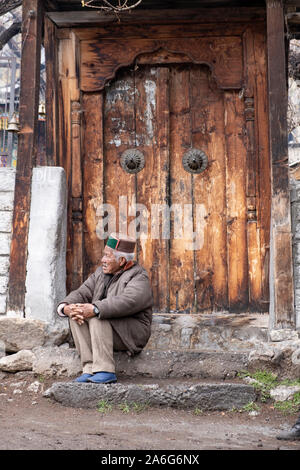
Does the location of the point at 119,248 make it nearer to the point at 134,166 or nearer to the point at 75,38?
the point at 134,166

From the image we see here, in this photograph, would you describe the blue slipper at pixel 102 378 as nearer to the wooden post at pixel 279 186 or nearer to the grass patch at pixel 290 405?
the grass patch at pixel 290 405

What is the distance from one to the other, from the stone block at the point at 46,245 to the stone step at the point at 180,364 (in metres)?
0.77

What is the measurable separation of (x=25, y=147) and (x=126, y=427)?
106 inches

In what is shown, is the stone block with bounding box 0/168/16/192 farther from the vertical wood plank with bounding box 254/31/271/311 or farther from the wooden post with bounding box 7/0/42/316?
the vertical wood plank with bounding box 254/31/271/311

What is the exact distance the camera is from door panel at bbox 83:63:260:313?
5.34 m

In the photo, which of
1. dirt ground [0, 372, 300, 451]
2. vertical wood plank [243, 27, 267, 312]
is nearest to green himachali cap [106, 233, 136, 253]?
dirt ground [0, 372, 300, 451]

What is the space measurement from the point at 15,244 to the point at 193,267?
5.69 feet

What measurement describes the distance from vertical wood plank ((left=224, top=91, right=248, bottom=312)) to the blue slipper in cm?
167

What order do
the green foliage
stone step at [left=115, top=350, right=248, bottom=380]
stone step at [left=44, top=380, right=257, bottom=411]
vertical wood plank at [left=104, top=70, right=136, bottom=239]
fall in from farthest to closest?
1. vertical wood plank at [left=104, top=70, right=136, bottom=239]
2. stone step at [left=115, top=350, right=248, bottom=380]
3. stone step at [left=44, top=380, right=257, bottom=411]
4. the green foliage

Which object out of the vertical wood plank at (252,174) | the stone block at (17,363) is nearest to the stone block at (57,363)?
the stone block at (17,363)

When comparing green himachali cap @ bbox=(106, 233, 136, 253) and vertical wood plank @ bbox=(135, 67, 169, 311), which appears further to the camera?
vertical wood plank @ bbox=(135, 67, 169, 311)

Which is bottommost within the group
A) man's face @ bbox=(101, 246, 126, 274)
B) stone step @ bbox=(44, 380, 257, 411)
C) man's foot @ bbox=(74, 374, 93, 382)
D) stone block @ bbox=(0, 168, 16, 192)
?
stone step @ bbox=(44, 380, 257, 411)

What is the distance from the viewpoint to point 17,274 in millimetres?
4688

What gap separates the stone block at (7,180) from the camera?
16.1ft
